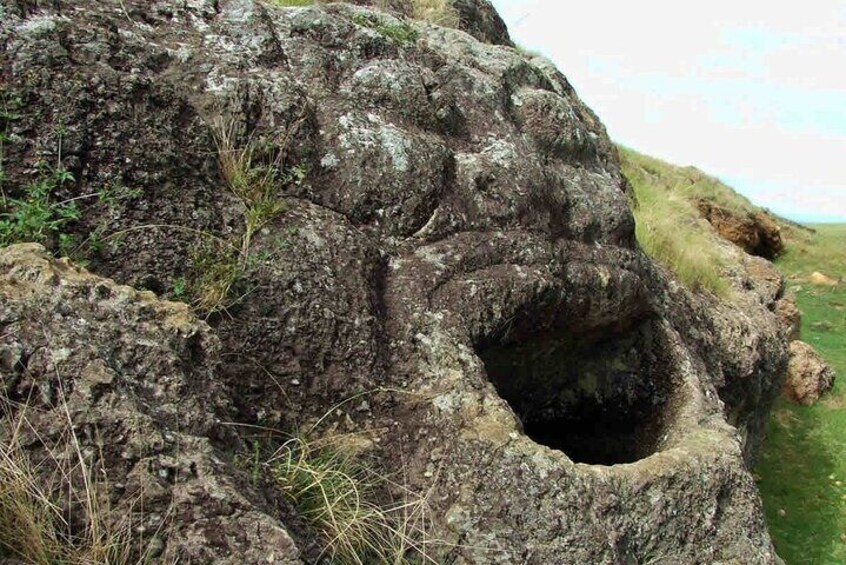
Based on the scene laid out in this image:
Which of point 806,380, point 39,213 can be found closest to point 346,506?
point 39,213

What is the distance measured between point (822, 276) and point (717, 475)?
1702 cm

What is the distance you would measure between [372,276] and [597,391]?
2561 mm

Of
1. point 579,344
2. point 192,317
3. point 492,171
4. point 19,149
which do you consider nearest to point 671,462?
point 579,344

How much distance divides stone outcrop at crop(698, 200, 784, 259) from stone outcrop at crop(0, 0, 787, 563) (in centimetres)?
1209

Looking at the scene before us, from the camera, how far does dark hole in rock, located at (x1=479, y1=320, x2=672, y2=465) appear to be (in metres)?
5.71

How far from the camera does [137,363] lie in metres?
2.86

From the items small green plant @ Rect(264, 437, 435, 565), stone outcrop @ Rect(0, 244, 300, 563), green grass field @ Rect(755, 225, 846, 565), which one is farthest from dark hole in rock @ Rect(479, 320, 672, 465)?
stone outcrop @ Rect(0, 244, 300, 563)

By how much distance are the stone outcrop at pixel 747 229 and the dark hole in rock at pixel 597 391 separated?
1143 centimetres

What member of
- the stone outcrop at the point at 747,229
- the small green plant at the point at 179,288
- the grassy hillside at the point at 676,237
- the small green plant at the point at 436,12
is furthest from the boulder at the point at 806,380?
the small green plant at the point at 179,288

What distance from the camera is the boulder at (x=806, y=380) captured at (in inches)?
457

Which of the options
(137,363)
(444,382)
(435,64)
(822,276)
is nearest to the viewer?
(137,363)

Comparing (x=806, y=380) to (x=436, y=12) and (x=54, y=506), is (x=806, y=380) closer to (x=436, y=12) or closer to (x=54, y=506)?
(x=436, y=12)

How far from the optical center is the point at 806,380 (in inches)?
461

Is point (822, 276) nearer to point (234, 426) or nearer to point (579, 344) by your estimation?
point (579, 344)
